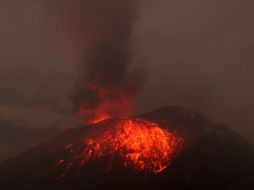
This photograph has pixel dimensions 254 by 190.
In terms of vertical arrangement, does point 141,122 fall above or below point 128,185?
above

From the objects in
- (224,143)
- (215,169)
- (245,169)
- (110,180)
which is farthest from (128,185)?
(224,143)

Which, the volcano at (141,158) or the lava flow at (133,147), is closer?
the volcano at (141,158)

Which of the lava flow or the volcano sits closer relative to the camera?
the volcano

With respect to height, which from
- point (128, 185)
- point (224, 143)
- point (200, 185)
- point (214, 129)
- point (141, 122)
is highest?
point (141, 122)

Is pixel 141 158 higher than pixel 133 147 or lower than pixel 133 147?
lower

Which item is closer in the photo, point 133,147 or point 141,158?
point 141,158

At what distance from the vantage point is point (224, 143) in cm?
8475

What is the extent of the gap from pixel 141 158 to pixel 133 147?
19.6 ft

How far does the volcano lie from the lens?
223 feet

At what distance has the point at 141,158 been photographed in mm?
76812

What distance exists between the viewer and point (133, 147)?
8219 centimetres

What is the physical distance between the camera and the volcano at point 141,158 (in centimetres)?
6806

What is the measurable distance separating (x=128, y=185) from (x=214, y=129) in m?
37.5

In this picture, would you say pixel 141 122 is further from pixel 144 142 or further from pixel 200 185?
pixel 200 185
